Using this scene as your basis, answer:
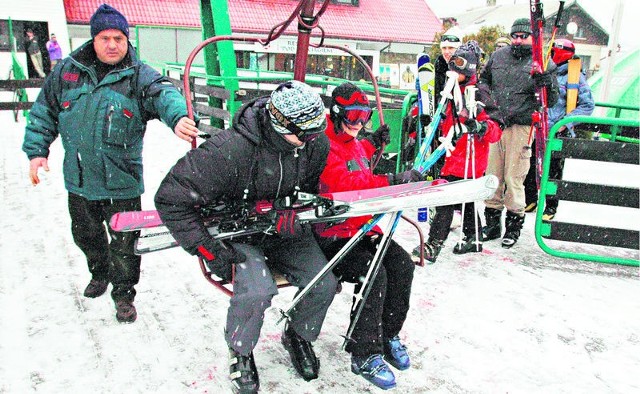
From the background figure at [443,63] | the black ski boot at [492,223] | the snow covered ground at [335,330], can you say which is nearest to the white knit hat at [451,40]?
the background figure at [443,63]

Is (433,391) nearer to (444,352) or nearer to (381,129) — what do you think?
(444,352)

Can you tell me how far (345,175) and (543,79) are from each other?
9.06 feet

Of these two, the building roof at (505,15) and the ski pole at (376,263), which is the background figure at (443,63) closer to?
the ski pole at (376,263)

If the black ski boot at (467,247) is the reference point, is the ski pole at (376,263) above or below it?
above

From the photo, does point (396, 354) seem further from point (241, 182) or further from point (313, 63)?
point (313, 63)

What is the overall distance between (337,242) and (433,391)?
3.00 ft

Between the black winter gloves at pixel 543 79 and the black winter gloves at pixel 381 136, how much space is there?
7.24 ft

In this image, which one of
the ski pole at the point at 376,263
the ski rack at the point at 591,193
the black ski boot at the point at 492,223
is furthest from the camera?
the black ski boot at the point at 492,223

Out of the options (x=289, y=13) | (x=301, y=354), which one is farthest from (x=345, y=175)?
(x=289, y=13)

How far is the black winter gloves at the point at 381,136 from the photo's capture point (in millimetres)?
3172

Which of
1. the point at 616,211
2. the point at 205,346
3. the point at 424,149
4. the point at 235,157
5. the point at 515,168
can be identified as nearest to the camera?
the point at 235,157

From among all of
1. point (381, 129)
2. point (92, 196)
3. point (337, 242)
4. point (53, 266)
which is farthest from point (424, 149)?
point (53, 266)

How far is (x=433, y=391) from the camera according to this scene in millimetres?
2729

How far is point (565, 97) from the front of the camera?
5.99 m
